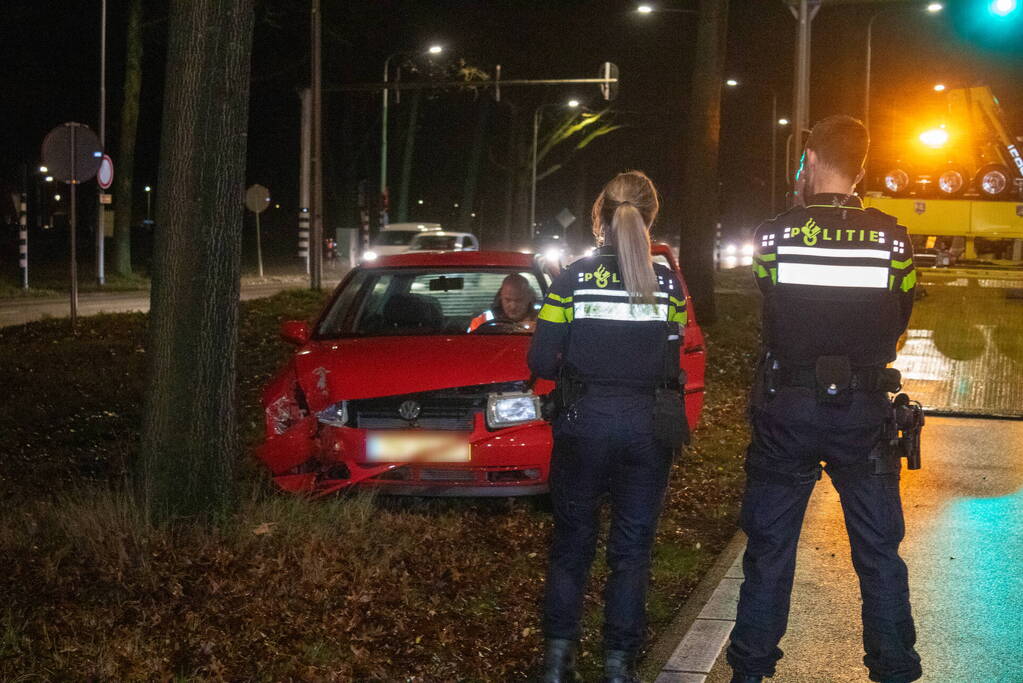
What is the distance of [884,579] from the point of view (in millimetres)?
4676

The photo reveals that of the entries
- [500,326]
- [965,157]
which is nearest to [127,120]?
[965,157]

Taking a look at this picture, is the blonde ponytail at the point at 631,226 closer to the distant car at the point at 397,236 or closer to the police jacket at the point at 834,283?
the police jacket at the point at 834,283

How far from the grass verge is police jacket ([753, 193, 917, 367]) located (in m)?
1.56

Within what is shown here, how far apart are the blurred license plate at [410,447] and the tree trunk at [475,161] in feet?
159

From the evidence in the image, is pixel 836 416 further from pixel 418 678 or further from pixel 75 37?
pixel 75 37

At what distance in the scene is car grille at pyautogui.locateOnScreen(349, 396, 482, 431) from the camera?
23.6 feet

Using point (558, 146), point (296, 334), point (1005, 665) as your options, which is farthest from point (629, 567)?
point (558, 146)

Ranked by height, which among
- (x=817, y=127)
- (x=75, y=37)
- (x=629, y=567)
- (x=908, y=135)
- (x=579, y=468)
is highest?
(x=75, y=37)

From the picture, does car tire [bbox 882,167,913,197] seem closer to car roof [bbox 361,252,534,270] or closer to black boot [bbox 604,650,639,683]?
car roof [bbox 361,252,534,270]

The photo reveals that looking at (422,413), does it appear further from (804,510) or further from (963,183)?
(963,183)

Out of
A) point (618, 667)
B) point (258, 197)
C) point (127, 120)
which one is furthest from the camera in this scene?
point (258, 197)

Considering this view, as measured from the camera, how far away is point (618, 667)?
16.0 ft

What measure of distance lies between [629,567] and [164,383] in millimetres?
2508

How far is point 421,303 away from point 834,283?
4.10m
